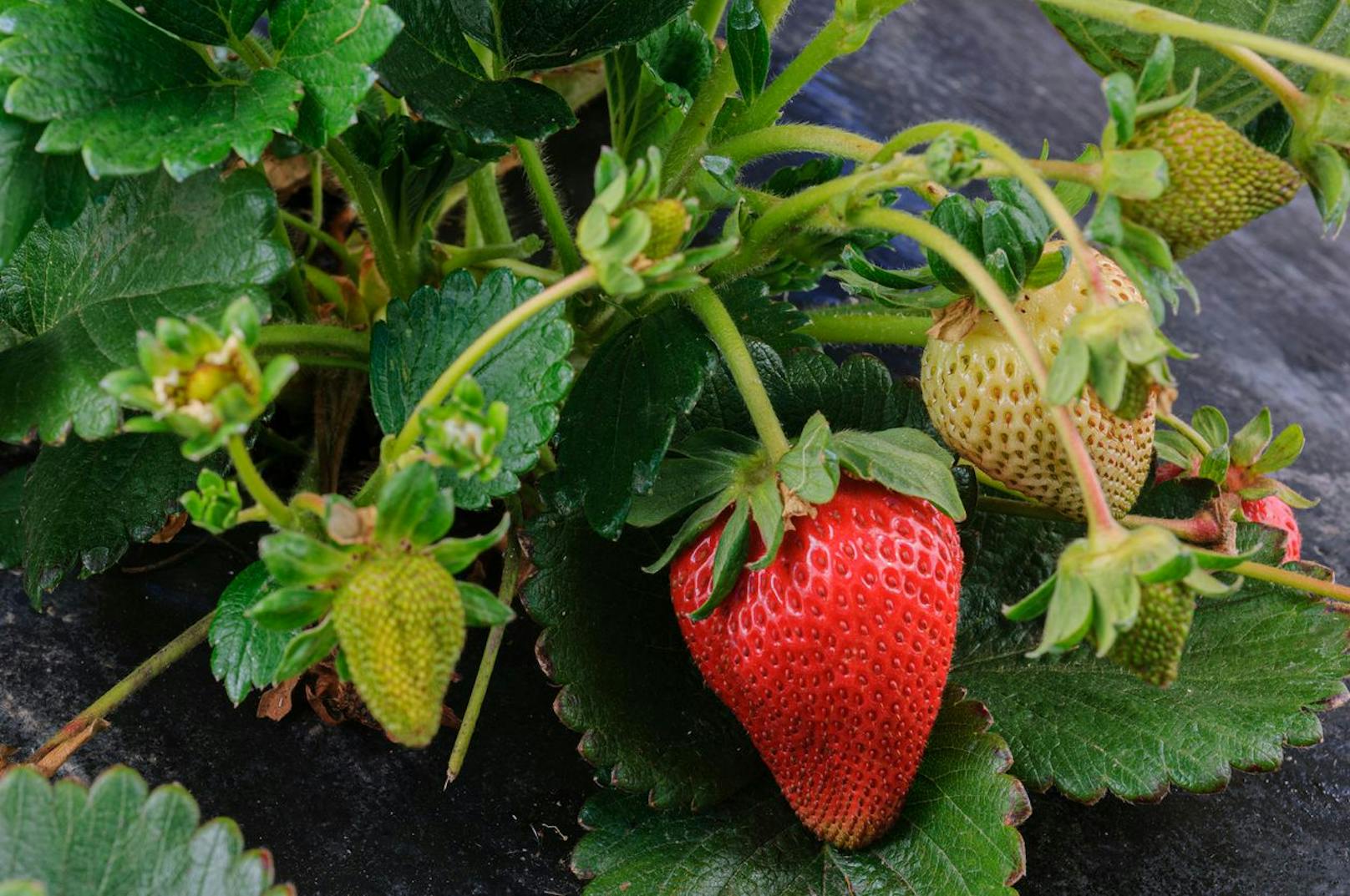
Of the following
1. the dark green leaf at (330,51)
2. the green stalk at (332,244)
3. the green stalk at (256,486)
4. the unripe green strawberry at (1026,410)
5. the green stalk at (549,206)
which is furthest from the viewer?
the green stalk at (332,244)

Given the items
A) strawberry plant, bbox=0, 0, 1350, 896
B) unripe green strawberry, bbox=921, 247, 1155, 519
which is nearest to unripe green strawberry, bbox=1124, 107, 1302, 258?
strawberry plant, bbox=0, 0, 1350, 896

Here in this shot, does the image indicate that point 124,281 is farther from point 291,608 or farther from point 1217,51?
point 1217,51

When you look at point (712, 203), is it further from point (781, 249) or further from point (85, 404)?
point (85, 404)

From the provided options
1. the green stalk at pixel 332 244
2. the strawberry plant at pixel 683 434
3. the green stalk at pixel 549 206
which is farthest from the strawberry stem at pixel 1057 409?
the green stalk at pixel 332 244

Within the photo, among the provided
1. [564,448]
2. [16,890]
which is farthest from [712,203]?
[16,890]

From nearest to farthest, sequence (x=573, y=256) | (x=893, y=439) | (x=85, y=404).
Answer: (x=85, y=404) → (x=893, y=439) → (x=573, y=256)

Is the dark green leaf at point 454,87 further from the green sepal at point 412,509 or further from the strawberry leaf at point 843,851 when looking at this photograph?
the strawberry leaf at point 843,851
